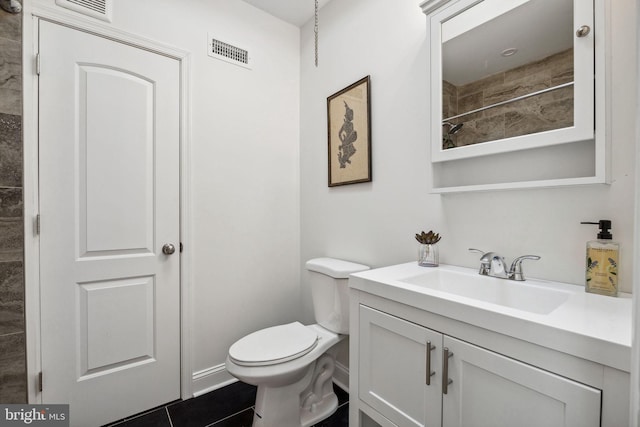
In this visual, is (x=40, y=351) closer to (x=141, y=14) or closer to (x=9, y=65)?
(x=9, y=65)

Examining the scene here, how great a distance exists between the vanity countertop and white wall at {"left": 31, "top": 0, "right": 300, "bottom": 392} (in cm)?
112

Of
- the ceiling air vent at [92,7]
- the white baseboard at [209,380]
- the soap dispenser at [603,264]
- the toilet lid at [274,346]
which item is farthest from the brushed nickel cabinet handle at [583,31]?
the white baseboard at [209,380]

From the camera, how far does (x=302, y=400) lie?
162cm

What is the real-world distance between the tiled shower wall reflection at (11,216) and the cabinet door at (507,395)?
1.82 meters

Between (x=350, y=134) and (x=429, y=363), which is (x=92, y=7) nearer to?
(x=350, y=134)

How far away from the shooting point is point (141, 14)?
1.67m

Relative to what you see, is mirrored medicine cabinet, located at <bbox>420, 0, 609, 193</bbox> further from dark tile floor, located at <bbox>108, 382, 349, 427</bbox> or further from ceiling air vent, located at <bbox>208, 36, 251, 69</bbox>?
dark tile floor, located at <bbox>108, 382, 349, 427</bbox>

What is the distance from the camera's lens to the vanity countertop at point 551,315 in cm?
64

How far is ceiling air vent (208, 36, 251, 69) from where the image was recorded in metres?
1.91

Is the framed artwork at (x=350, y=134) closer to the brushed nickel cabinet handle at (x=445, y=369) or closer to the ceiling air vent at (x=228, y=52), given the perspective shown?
the ceiling air vent at (x=228, y=52)

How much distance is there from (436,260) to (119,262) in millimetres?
1641

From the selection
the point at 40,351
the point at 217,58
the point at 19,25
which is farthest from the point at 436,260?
the point at 19,25

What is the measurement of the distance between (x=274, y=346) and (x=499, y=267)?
108 cm

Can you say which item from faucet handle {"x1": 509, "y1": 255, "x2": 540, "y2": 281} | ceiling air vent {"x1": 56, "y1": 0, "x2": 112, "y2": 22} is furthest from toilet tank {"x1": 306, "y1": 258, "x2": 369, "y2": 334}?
ceiling air vent {"x1": 56, "y1": 0, "x2": 112, "y2": 22}
